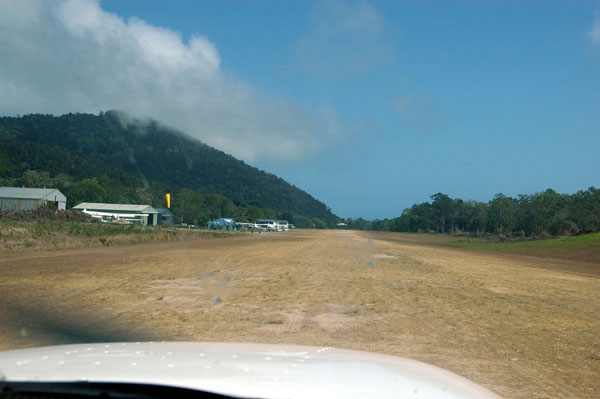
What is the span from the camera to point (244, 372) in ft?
6.89

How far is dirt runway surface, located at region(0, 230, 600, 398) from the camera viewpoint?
252 inches

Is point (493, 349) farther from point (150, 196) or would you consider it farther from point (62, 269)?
point (150, 196)

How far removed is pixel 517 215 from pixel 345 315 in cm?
7236

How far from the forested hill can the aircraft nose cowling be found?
7718cm

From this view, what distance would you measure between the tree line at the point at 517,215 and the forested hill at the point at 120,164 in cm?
4157

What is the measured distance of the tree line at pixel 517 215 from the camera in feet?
176

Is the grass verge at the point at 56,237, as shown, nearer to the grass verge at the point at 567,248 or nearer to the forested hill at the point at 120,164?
the grass verge at the point at 567,248

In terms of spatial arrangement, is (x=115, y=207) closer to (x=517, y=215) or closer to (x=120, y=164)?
(x=120, y=164)

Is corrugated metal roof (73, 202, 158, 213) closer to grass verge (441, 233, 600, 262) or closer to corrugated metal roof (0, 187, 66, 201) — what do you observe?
corrugated metal roof (0, 187, 66, 201)

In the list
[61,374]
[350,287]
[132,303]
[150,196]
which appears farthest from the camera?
[150,196]

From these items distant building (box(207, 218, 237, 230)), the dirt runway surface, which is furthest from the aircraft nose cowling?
distant building (box(207, 218, 237, 230))

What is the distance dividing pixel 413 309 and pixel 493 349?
2.98 meters

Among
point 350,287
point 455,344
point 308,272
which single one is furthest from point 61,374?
point 308,272

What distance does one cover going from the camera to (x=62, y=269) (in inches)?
610
